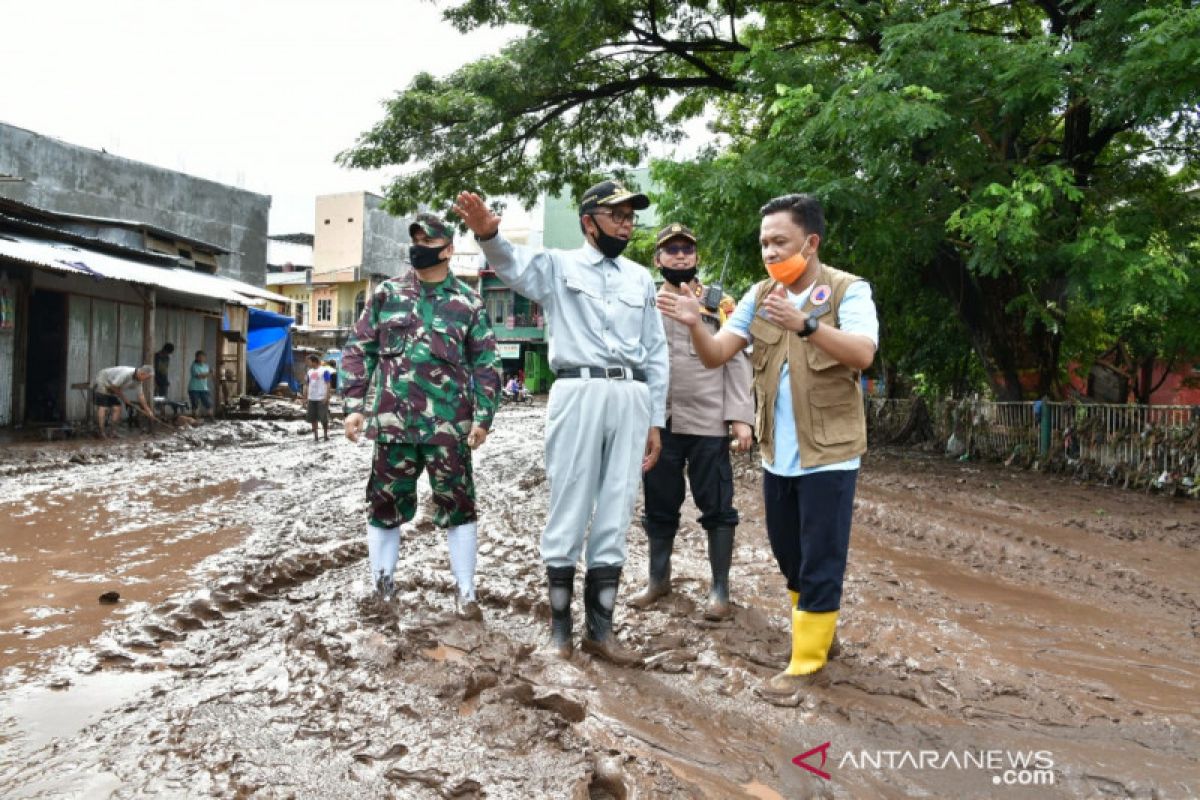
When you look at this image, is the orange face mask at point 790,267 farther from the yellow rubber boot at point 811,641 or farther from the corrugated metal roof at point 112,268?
the corrugated metal roof at point 112,268

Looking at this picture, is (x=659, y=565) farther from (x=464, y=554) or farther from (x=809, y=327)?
(x=809, y=327)

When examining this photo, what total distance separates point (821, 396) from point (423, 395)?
1.84m

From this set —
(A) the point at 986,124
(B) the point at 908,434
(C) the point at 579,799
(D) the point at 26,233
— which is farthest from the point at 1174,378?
(D) the point at 26,233

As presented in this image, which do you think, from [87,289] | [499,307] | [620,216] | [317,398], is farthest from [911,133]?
[499,307]

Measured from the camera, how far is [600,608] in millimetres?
3389

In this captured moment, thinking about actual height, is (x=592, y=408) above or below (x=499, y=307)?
below

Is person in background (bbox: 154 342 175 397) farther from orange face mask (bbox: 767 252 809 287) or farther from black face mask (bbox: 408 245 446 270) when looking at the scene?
orange face mask (bbox: 767 252 809 287)

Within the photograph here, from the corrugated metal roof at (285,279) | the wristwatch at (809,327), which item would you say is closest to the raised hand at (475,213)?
the wristwatch at (809,327)

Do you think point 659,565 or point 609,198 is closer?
point 609,198

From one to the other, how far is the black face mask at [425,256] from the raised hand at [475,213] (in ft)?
3.13

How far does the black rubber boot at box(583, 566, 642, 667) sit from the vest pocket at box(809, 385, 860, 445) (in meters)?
1.01

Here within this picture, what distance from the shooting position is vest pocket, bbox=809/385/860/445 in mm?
3068

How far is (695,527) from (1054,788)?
14.1ft

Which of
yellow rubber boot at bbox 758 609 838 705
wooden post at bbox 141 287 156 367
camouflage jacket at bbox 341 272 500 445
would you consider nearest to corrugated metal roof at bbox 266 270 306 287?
wooden post at bbox 141 287 156 367
